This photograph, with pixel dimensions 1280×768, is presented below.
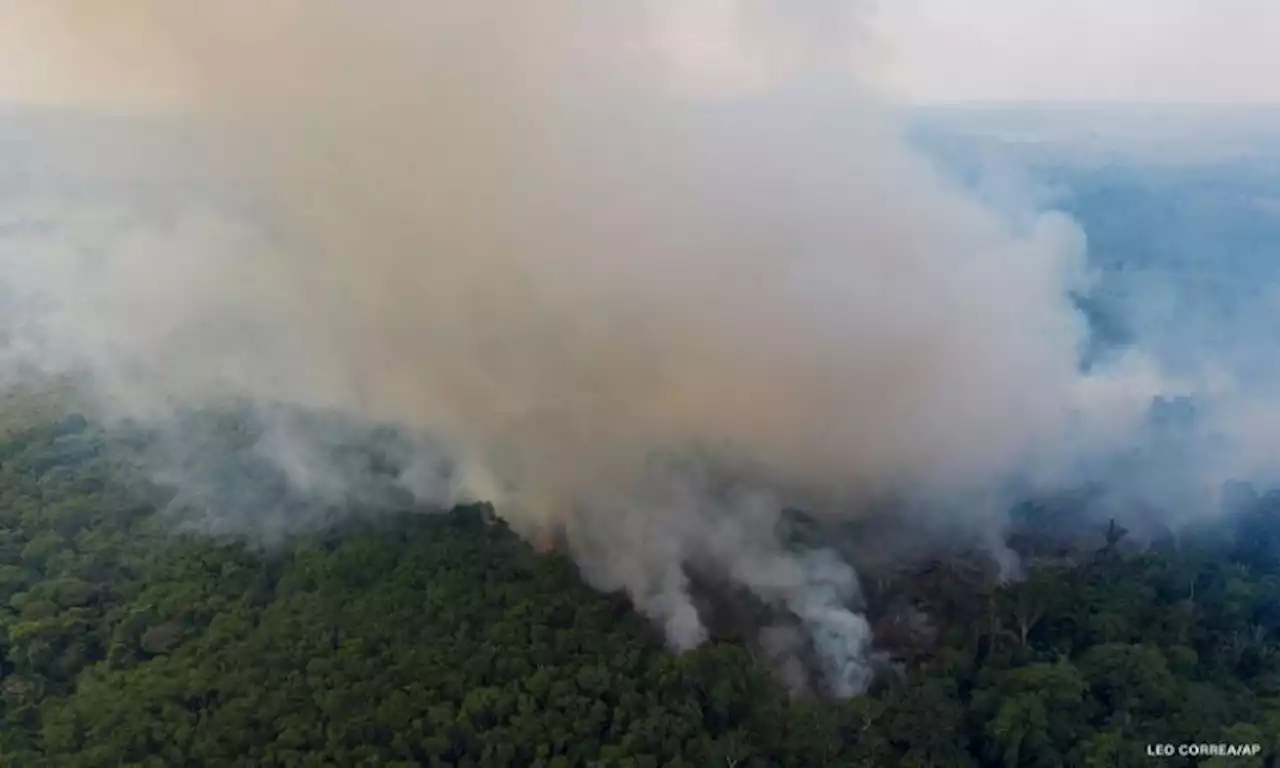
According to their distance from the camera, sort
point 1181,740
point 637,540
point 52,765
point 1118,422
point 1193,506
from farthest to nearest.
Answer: point 1118,422, point 1193,506, point 637,540, point 1181,740, point 52,765

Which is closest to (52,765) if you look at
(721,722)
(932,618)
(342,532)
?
(342,532)

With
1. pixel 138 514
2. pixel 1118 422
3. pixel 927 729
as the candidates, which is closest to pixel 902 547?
pixel 927 729

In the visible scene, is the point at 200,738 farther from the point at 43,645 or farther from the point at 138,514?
the point at 138,514

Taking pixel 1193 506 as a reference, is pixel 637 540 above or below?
below

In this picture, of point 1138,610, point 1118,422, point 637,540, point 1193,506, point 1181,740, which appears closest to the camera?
point 1181,740

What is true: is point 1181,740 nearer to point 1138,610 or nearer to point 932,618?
point 1138,610

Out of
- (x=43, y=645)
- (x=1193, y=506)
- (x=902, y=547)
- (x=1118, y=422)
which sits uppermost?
(x=1118, y=422)

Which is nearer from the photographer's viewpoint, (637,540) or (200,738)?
(200,738)
